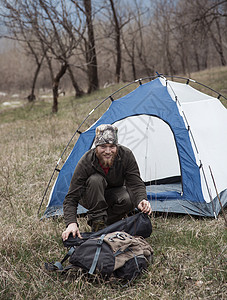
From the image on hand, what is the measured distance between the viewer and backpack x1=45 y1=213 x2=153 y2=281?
2.23 meters

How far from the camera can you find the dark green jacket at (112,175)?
2752 millimetres

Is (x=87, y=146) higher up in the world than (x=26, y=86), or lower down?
lower down

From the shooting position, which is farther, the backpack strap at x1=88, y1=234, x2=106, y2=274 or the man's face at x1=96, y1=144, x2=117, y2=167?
the man's face at x1=96, y1=144, x2=117, y2=167

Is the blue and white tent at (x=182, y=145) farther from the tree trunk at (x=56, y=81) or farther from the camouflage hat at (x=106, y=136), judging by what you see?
the tree trunk at (x=56, y=81)

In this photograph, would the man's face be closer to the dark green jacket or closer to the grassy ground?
the dark green jacket

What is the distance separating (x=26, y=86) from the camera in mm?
33281

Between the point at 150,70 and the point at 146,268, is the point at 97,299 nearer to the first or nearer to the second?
the point at 146,268

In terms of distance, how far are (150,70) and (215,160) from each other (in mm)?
16738

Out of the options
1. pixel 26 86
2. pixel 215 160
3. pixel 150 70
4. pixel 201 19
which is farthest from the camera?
pixel 26 86

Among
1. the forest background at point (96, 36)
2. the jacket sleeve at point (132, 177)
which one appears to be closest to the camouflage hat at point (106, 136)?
the jacket sleeve at point (132, 177)

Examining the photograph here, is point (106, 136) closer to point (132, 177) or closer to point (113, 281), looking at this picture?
point (132, 177)

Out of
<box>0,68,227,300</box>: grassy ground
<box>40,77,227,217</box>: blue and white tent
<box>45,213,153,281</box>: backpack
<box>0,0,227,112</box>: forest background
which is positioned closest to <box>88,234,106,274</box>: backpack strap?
<box>45,213,153,281</box>: backpack

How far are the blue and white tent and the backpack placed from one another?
3.44 feet

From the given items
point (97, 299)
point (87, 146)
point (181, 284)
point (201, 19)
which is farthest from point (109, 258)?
point (201, 19)
